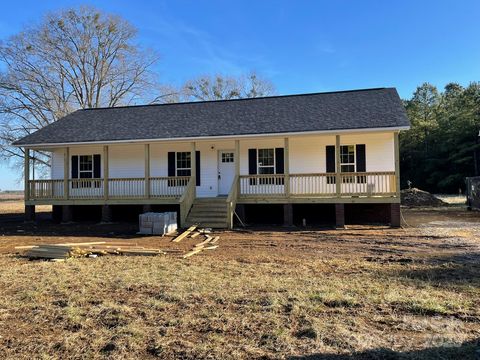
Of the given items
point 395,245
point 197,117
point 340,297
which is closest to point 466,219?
point 395,245

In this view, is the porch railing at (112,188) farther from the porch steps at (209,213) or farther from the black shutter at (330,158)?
the black shutter at (330,158)

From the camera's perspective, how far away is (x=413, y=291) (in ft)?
20.1

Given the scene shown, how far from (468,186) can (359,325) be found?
20.1 m

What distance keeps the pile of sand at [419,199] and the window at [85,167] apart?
20032 millimetres

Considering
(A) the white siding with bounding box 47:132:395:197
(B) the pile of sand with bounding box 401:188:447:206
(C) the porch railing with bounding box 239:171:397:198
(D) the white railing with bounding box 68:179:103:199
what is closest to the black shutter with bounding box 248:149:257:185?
(A) the white siding with bounding box 47:132:395:197

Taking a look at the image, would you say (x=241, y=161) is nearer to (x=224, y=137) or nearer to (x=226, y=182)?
(x=226, y=182)

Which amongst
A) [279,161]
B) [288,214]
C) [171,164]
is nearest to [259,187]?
[288,214]

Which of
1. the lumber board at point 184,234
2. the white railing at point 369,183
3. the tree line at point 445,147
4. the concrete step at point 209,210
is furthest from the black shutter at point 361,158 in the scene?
the tree line at point 445,147

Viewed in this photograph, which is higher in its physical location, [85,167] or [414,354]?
[85,167]

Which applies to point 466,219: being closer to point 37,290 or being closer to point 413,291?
point 413,291

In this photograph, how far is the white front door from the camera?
17.9m

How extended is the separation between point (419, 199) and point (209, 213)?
17.3 m

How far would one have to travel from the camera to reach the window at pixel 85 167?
1911 centimetres

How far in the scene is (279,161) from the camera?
1717 cm
